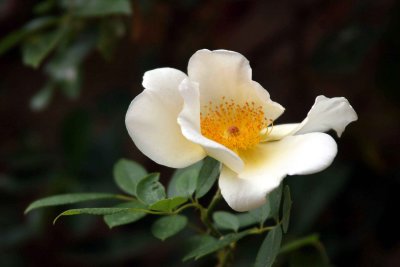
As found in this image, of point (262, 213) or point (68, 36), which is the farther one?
point (68, 36)

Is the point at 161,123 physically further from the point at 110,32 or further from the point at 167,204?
the point at 110,32

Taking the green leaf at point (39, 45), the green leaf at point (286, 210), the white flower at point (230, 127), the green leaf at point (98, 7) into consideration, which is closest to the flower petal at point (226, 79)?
the white flower at point (230, 127)

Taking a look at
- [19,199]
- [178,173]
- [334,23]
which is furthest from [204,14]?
[178,173]

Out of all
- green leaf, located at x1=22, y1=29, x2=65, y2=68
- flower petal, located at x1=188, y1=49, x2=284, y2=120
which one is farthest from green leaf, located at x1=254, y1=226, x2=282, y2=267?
green leaf, located at x1=22, y1=29, x2=65, y2=68

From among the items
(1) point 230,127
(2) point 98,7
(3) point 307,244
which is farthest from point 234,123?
(2) point 98,7

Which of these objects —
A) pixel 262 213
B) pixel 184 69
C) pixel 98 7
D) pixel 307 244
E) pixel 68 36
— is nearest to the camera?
pixel 262 213

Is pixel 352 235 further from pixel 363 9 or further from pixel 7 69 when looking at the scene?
pixel 7 69

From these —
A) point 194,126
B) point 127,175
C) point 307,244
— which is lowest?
point 307,244

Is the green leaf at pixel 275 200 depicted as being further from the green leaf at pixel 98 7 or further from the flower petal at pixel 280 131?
the green leaf at pixel 98 7
